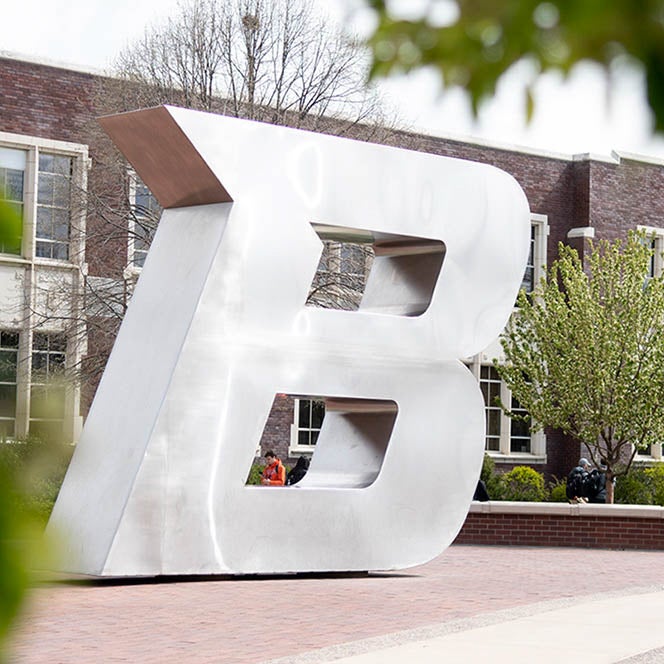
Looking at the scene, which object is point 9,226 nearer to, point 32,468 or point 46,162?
point 32,468

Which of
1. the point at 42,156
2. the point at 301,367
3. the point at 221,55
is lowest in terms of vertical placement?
the point at 301,367

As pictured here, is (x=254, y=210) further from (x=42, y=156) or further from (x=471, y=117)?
(x=42, y=156)

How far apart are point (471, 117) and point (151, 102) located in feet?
81.2

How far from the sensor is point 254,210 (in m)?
13.8

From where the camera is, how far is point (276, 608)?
449 inches

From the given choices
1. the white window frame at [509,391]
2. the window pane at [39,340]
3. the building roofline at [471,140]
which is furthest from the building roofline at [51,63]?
the white window frame at [509,391]

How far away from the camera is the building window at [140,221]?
2561 centimetres

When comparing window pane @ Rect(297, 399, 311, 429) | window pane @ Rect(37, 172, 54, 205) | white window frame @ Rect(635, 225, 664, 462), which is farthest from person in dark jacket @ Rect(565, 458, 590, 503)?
window pane @ Rect(37, 172, 54, 205)

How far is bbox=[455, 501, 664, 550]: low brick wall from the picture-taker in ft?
70.2

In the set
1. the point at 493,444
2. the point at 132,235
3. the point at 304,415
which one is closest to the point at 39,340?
the point at 132,235

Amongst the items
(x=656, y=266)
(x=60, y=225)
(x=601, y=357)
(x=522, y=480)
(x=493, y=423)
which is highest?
(x=656, y=266)

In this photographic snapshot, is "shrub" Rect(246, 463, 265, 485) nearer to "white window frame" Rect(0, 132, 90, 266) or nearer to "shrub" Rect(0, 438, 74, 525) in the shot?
"white window frame" Rect(0, 132, 90, 266)

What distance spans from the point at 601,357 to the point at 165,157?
49.4ft

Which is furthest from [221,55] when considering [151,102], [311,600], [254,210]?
[311,600]
